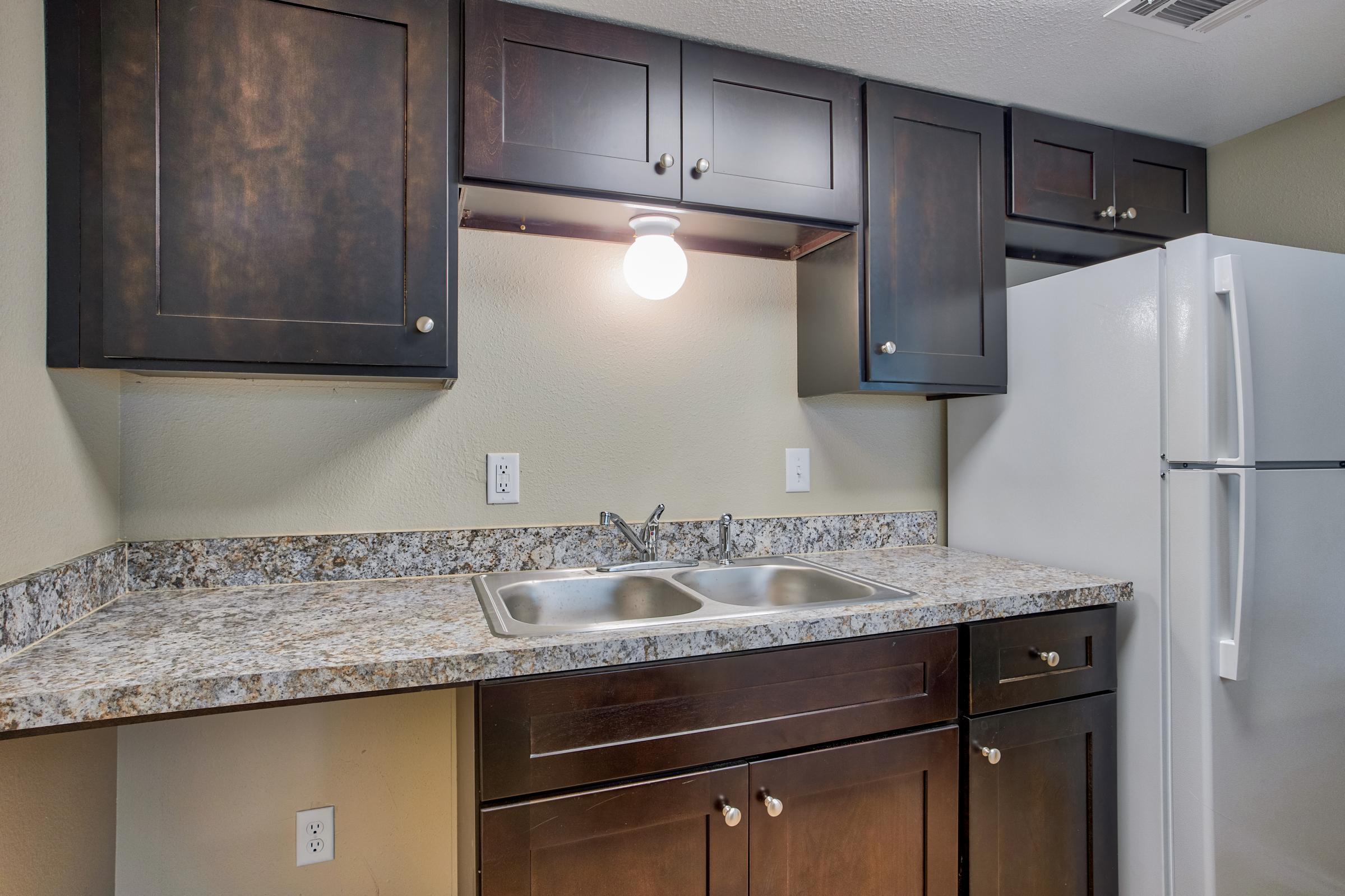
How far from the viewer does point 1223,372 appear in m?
1.43

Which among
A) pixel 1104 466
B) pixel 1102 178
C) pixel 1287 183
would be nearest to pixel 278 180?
pixel 1104 466

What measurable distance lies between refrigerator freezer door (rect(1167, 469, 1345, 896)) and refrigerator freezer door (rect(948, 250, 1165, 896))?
0.05 m

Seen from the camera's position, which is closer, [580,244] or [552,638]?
[552,638]

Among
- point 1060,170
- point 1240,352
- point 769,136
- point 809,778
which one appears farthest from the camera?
point 1060,170

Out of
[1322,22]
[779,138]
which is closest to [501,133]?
[779,138]

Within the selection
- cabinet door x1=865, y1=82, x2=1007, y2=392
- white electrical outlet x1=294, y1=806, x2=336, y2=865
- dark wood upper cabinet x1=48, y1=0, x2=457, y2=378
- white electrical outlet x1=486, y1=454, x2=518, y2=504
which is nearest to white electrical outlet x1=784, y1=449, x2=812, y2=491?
cabinet door x1=865, y1=82, x2=1007, y2=392

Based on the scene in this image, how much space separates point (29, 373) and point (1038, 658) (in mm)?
1904

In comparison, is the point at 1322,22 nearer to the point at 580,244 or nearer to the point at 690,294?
the point at 690,294

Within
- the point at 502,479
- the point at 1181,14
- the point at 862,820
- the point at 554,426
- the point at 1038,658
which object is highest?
the point at 1181,14

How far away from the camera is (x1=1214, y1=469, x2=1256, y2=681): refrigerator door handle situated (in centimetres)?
140

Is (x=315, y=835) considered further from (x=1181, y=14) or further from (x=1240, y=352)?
(x=1181, y=14)

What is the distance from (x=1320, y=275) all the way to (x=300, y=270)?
7.07 feet

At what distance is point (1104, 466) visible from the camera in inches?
63.6

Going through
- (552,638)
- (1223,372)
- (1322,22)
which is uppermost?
(1322,22)
